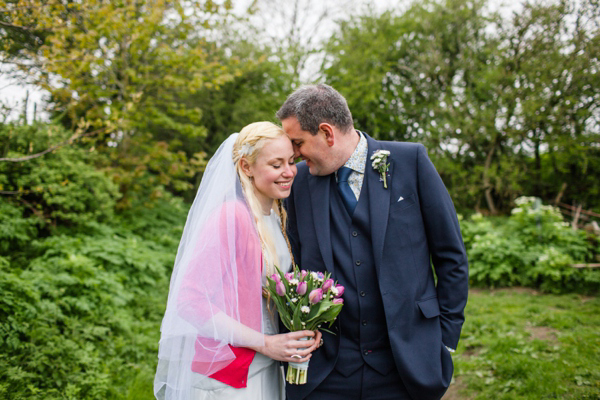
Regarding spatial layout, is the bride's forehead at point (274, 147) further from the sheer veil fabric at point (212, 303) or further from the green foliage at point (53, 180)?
the green foliage at point (53, 180)

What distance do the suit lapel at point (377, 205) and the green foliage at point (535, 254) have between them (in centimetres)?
644

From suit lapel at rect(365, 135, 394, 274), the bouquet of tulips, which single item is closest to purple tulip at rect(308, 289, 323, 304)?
the bouquet of tulips

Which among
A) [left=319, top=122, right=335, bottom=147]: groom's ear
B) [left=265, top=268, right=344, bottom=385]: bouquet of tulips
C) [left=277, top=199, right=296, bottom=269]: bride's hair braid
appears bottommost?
[left=265, top=268, right=344, bottom=385]: bouquet of tulips

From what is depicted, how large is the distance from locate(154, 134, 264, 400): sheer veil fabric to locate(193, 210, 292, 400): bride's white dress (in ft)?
0.28

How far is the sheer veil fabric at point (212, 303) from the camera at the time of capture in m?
2.13

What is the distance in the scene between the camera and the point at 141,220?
975 centimetres

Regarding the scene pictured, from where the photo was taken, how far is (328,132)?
2.45m

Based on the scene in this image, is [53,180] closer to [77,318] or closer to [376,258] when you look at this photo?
[77,318]

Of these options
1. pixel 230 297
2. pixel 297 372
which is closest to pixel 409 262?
pixel 297 372

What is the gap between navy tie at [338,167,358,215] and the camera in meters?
2.47

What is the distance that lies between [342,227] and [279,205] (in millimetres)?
459

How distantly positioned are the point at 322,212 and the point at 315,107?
1.94 ft

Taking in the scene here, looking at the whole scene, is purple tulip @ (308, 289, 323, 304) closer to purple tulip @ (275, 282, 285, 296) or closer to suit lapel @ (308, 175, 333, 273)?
purple tulip @ (275, 282, 285, 296)

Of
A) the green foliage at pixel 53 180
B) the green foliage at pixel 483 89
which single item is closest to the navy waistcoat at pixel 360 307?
the green foliage at pixel 53 180
